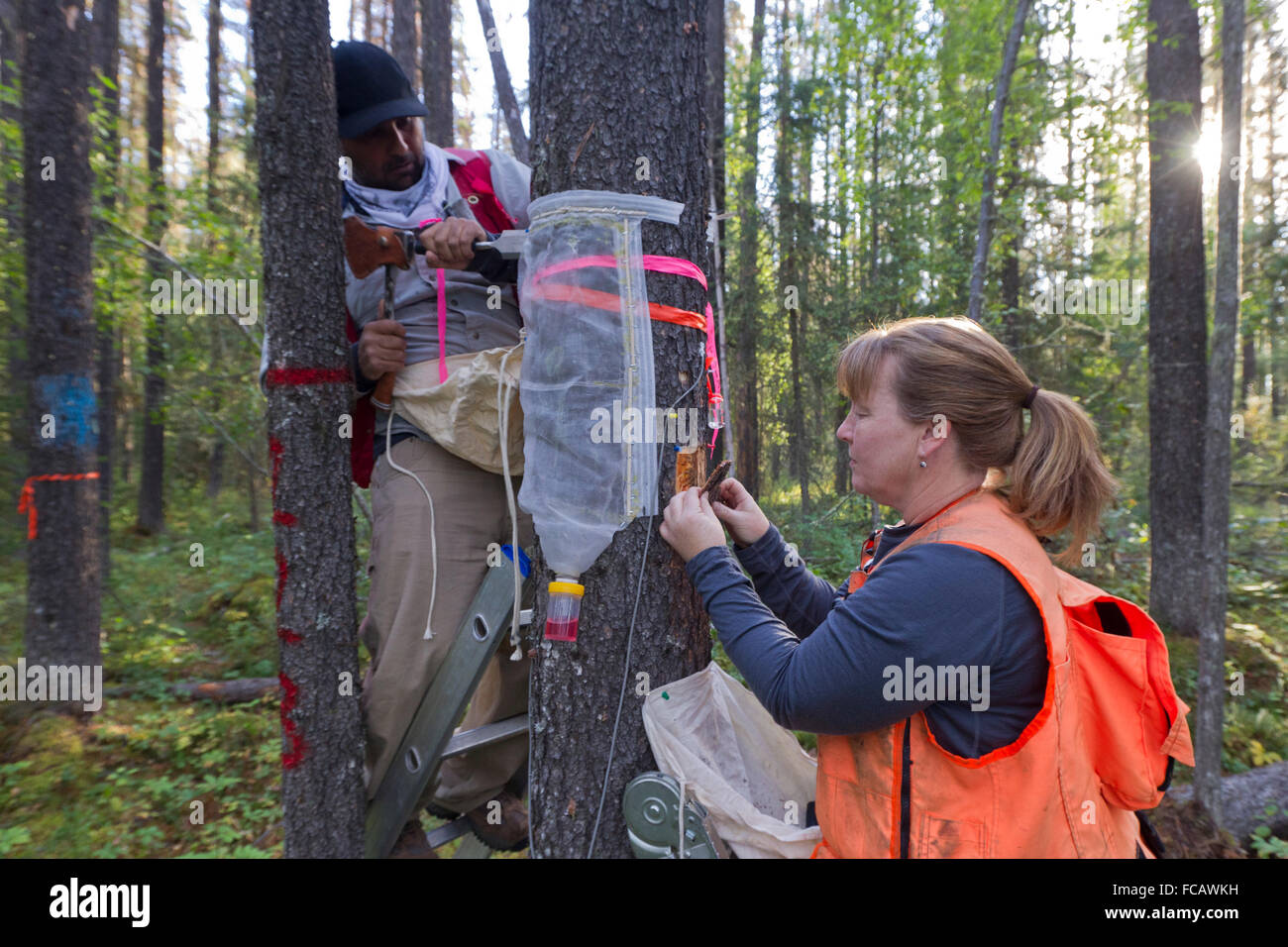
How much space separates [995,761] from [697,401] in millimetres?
1069

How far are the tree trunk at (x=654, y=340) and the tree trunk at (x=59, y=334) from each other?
4.63 meters

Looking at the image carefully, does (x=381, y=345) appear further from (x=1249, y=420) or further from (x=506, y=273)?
(x=1249, y=420)

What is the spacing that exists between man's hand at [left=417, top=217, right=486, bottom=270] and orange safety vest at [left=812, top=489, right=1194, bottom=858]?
4.95ft

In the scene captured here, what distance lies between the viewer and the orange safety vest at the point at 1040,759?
4.82 ft

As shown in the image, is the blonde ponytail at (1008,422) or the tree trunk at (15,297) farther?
the tree trunk at (15,297)

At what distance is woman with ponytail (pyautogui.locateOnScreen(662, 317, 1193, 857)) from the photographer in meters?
1.46

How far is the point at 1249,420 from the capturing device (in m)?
14.5

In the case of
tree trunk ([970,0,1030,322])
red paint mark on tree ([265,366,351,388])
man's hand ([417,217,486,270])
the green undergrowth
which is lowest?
the green undergrowth

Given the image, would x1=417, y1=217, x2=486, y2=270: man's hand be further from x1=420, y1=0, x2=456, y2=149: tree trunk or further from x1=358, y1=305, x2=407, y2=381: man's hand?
x1=420, y1=0, x2=456, y2=149: tree trunk

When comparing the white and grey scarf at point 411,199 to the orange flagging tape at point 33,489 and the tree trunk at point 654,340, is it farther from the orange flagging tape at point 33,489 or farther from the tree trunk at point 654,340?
the orange flagging tape at point 33,489

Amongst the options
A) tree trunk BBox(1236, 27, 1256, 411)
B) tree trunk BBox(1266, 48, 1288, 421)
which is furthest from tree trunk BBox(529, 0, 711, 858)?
tree trunk BBox(1266, 48, 1288, 421)

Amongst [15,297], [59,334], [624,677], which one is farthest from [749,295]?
[624,677]

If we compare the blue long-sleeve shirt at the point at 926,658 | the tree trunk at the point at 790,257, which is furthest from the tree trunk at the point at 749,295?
the blue long-sleeve shirt at the point at 926,658

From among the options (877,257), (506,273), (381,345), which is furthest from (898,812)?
(877,257)
